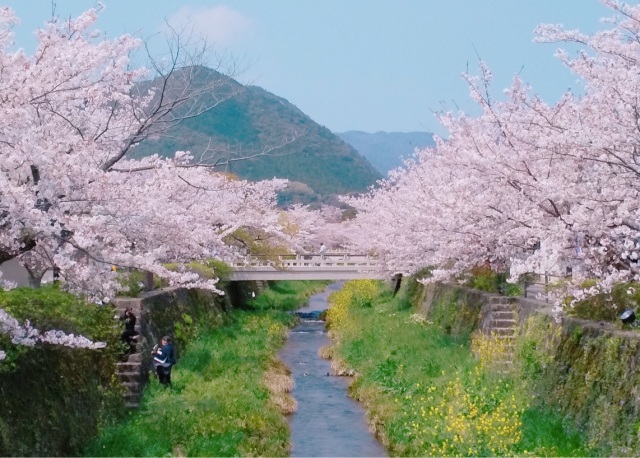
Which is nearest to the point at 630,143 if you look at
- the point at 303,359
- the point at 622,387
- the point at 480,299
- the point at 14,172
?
the point at 622,387

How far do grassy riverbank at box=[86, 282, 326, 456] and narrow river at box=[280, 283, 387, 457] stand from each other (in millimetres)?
450

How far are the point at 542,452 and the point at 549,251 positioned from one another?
9.03 ft

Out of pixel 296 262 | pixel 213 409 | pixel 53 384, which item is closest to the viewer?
pixel 53 384

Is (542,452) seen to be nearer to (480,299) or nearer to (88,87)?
(88,87)

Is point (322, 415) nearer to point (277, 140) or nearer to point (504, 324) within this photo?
point (504, 324)

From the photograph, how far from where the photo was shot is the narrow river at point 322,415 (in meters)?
14.7

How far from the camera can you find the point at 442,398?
15008mm

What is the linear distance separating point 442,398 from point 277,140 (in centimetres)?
12129

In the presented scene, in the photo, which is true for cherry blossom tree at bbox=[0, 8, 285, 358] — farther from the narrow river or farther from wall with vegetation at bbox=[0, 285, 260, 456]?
the narrow river

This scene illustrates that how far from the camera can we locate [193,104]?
1119 centimetres

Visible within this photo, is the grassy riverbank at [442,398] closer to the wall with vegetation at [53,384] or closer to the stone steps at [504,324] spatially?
the stone steps at [504,324]

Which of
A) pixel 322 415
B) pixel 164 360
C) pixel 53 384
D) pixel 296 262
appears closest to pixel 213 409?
pixel 164 360

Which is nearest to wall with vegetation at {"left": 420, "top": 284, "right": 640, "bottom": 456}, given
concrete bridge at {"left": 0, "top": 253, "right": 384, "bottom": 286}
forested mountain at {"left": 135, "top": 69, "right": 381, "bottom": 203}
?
concrete bridge at {"left": 0, "top": 253, "right": 384, "bottom": 286}

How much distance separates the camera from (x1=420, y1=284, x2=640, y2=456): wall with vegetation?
30.9ft
